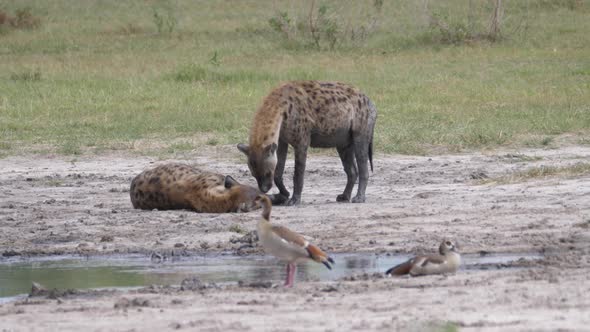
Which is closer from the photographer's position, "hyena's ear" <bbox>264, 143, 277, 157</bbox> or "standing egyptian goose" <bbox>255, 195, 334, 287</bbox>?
"standing egyptian goose" <bbox>255, 195, 334, 287</bbox>

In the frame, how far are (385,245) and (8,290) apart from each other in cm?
245

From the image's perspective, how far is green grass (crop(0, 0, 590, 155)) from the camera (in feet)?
45.3

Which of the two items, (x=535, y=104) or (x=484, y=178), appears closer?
(x=484, y=178)

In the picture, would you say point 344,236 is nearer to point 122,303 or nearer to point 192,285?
point 192,285

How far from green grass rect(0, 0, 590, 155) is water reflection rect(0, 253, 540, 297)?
16.4 feet

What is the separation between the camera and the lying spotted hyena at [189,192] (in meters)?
9.75

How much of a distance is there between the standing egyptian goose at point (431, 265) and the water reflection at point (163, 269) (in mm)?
479

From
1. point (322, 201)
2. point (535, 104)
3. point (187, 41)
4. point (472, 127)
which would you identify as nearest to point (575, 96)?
point (535, 104)

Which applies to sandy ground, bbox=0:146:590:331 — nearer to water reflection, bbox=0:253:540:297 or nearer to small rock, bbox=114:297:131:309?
small rock, bbox=114:297:131:309

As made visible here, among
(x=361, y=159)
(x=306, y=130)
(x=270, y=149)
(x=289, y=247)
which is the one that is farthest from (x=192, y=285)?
(x=361, y=159)

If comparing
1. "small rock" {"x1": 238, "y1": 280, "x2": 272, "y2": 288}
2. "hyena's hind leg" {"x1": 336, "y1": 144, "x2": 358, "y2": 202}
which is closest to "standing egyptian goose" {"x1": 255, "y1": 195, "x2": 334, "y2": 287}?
"small rock" {"x1": 238, "y1": 280, "x2": 272, "y2": 288}

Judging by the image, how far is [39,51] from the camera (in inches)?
917

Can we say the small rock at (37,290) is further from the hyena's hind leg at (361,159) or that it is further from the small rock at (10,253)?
the hyena's hind leg at (361,159)

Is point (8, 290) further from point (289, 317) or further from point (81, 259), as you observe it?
point (289, 317)
